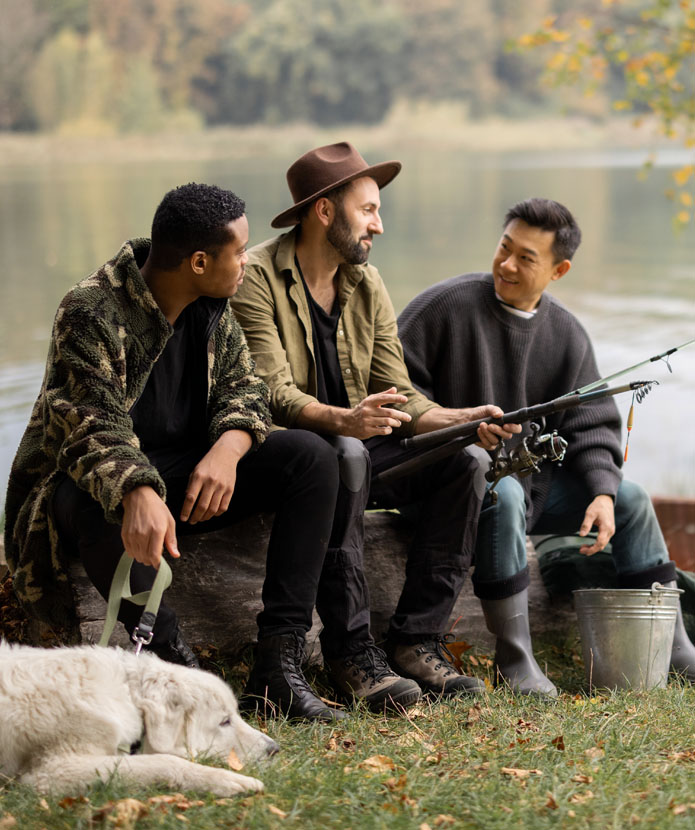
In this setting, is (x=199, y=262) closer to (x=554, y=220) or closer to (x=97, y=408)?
(x=97, y=408)

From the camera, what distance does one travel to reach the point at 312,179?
13.5ft

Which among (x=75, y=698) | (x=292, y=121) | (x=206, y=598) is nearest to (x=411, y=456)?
(x=206, y=598)

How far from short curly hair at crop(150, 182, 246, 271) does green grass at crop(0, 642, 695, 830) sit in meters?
1.54

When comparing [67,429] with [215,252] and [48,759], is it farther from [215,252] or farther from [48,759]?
[48,759]

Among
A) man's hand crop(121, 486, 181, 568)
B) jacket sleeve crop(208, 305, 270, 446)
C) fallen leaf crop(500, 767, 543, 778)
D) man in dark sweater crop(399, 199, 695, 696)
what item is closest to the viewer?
fallen leaf crop(500, 767, 543, 778)

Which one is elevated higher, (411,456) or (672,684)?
(411,456)

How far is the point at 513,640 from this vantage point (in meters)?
3.94

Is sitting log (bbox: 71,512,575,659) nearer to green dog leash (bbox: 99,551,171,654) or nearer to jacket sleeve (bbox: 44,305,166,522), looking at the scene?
green dog leash (bbox: 99,551,171,654)

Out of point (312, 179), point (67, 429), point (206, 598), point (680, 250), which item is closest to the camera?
point (67, 429)

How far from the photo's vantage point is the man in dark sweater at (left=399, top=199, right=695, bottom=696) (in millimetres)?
4336

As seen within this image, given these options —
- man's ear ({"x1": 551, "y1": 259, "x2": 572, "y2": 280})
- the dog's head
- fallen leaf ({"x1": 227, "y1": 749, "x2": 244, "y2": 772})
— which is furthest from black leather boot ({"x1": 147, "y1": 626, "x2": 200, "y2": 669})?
man's ear ({"x1": 551, "y1": 259, "x2": 572, "y2": 280})

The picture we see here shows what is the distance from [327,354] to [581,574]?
5.02 feet

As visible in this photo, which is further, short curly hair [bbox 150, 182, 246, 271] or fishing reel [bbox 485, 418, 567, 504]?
fishing reel [bbox 485, 418, 567, 504]

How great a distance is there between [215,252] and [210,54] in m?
11.4
